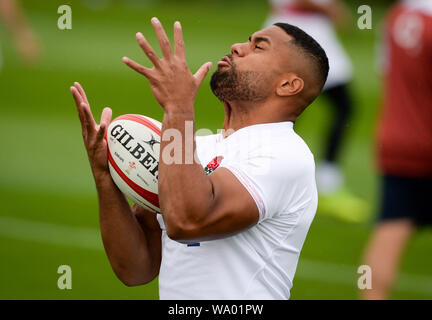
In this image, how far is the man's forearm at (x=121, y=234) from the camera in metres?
3.20

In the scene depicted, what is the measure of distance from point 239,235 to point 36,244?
168 inches

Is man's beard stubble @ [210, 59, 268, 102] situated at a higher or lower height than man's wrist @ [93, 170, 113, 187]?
higher

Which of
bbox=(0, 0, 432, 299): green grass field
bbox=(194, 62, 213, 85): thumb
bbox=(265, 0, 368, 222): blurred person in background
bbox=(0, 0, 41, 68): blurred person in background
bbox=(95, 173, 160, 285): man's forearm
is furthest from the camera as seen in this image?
bbox=(0, 0, 41, 68): blurred person in background

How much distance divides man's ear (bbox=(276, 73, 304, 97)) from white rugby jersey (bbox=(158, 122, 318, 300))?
0.13 m

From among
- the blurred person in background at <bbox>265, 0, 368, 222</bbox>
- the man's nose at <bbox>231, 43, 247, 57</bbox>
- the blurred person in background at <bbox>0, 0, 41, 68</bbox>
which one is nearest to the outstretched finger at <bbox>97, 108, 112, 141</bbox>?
the man's nose at <bbox>231, 43, 247, 57</bbox>

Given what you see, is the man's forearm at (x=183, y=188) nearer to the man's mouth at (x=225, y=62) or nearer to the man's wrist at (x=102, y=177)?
the man's mouth at (x=225, y=62)

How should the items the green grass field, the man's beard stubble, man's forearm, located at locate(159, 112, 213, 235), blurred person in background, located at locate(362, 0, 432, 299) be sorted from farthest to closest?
the green grass field < blurred person in background, located at locate(362, 0, 432, 299) < the man's beard stubble < man's forearm, located at locate(159, 112, 213, 235)

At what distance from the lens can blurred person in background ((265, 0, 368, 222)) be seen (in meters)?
8.24

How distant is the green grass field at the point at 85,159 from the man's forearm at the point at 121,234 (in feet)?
6.00

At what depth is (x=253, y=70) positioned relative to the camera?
301cm

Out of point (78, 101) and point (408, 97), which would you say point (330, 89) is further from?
point (78, 101)

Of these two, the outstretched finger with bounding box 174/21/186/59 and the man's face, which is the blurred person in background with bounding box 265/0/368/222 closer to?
the man's face

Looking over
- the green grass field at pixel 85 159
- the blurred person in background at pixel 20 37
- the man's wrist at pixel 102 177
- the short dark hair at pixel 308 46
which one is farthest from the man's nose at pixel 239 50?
the blurred person in background at pixel 20 37

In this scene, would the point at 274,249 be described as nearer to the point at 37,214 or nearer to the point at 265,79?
the point at 265,79
